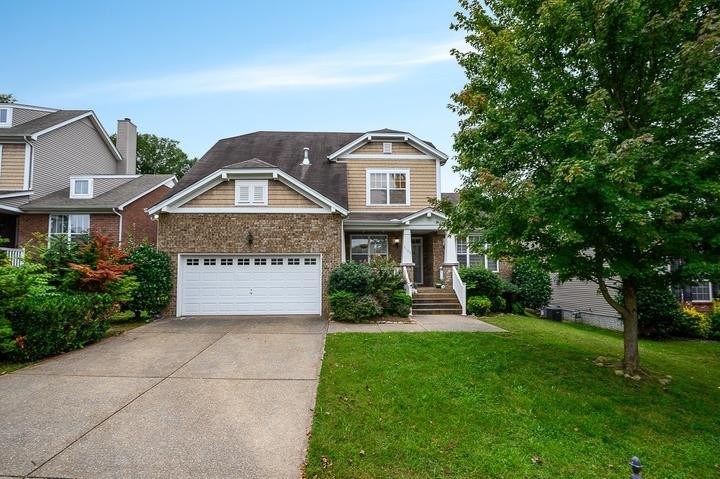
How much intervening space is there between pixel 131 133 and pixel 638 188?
88.0ft

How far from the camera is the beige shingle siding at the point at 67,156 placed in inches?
629

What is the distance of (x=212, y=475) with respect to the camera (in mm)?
3186

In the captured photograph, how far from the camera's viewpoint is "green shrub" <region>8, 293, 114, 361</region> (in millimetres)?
6359

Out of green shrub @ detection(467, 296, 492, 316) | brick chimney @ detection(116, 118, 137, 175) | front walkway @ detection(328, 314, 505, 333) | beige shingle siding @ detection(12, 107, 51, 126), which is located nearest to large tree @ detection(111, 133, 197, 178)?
brick chimney @ detection(116, 118, 137, 175)

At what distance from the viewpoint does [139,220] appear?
1662cm

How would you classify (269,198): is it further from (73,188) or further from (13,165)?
(13,165)

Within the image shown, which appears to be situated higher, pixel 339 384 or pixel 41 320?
pixel 41 320

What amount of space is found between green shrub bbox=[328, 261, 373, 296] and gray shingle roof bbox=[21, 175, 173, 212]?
37.6 feet

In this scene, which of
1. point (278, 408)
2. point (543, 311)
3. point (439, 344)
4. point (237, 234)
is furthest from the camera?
point (543, 311)

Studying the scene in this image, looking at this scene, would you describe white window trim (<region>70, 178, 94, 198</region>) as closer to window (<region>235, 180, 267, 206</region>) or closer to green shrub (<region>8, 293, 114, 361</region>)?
window (<region>235, 180, 267, 206</region>)

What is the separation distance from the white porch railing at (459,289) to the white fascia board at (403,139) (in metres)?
5.68

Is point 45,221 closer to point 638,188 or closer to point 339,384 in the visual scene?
point 339,384

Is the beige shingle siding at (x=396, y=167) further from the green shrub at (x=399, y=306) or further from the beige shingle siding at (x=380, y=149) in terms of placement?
the green shrub at (x=399, y=306)

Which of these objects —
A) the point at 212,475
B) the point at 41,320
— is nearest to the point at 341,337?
the point at 212,475
